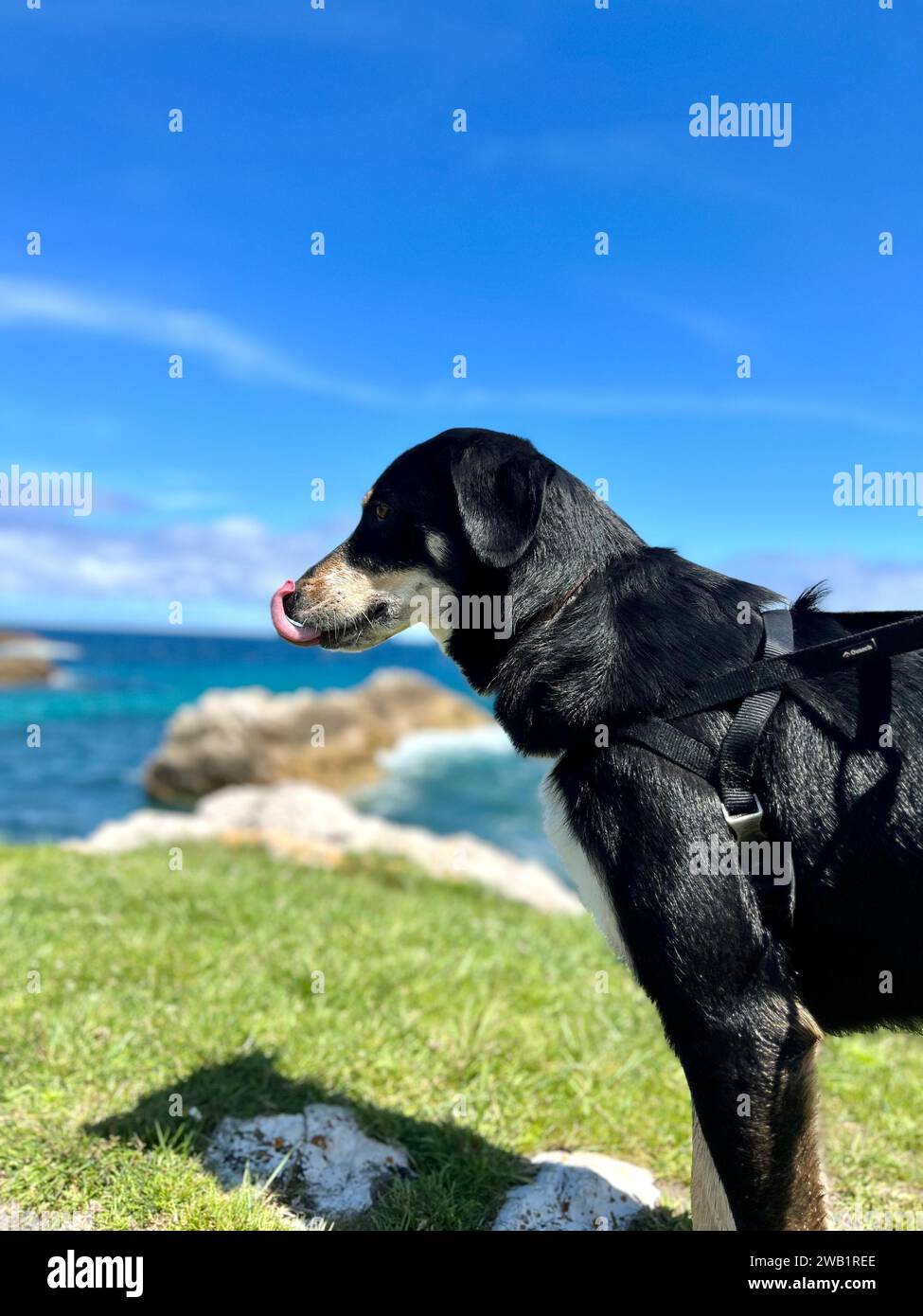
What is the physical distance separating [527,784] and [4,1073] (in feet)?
85.5

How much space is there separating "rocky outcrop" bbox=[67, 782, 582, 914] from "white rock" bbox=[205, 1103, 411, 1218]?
5946 millimetres

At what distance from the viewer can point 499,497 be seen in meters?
3.37

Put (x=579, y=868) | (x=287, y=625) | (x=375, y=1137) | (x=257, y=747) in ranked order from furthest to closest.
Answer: (x=257, y=747)
(x=375, y=1137)
(x=287, y=625)
(x=579, y=868)

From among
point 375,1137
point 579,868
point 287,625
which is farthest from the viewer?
point 375,1137

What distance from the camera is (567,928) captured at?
8266mm

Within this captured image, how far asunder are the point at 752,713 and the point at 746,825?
1.10ft

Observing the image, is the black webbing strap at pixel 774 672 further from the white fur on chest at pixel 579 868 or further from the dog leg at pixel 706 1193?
the dog leg at pixel 706 1193

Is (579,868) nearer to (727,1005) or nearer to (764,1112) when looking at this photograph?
(727,1005)

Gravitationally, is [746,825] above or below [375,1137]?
above

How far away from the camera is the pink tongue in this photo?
370 centimetres
